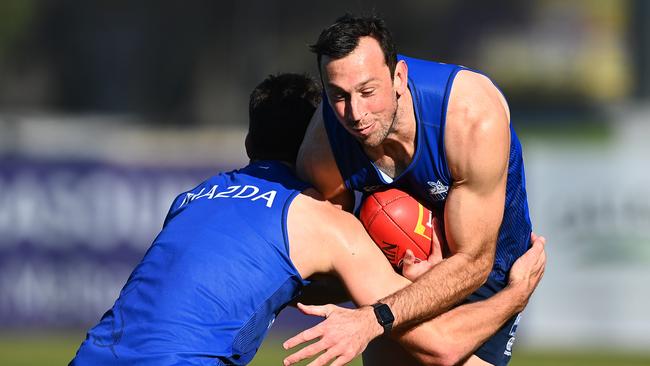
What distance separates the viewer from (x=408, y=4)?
26.0m

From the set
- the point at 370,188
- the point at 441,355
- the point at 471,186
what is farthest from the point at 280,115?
Answer: the point at 441,355

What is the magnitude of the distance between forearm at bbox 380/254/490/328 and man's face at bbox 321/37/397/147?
65 centimetres

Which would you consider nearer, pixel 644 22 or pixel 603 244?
pixel 603 244

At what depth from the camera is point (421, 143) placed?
17.6ft

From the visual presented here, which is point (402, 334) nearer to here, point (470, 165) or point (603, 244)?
point (470, 165)

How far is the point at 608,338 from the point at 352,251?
7.93 meters

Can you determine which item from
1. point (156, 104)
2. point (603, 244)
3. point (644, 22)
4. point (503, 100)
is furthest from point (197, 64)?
point (503, 100)

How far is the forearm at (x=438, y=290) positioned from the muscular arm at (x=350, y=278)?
0.21 feet

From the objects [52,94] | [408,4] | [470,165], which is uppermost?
[470,165]

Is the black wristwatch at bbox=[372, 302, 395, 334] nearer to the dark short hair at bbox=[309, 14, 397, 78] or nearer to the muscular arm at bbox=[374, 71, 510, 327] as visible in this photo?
the muscular arm at bbox=[374, 71, 510, 327]

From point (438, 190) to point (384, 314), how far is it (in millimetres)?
911

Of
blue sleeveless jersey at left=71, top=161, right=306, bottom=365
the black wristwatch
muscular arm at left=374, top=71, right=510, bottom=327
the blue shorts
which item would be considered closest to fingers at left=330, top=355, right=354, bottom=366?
the black wristwatch

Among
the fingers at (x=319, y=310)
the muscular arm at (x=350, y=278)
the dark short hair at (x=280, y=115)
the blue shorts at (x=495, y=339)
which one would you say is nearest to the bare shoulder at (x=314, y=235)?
the muscular arm at (x=350, y=278)

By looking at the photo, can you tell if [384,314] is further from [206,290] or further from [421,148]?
[421,148]
